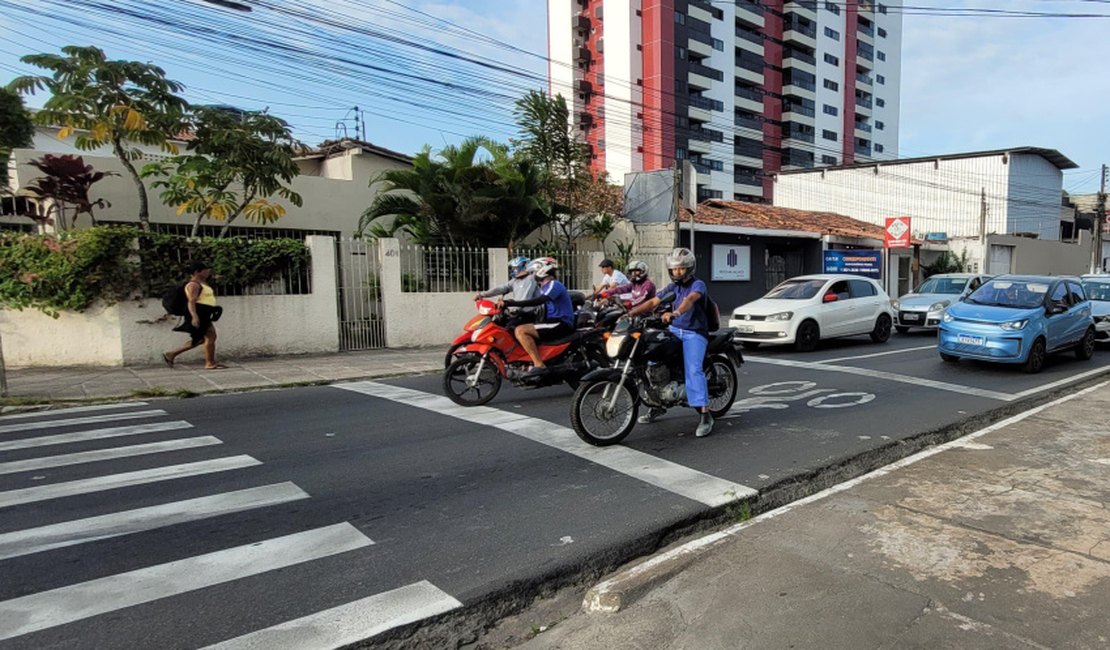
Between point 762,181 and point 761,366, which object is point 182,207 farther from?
point 762,181

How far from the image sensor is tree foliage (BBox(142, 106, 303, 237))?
11.9 meters

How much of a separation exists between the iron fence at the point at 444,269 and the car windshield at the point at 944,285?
11820 millimetres

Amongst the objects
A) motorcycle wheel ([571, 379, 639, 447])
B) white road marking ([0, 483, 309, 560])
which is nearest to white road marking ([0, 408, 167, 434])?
A: white road marking ([0, 483, 309, 560])

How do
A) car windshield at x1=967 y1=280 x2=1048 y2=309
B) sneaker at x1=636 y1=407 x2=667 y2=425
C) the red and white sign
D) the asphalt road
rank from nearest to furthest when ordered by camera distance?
the asphalt road
sneaker at x1=636 y1=407 x2=667 y2=425
car windshield at x1=967 y1=280 x2=1048 y2=309
the red and white sign

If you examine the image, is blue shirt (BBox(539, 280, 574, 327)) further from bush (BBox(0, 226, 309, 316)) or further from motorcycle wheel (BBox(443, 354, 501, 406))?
bush (BBox(0, 226, 309, 316))

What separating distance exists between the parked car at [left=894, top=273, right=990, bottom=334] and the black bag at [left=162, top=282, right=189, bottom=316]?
50.3 feet

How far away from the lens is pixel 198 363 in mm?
11273

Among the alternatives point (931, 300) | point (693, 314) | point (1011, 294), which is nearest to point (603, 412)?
point (693, 314)

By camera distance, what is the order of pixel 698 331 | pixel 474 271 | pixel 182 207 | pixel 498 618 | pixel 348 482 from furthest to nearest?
pixel 474 271
pixel 182 207
pixel 698 331
pixel 348 482
pixel 498 618

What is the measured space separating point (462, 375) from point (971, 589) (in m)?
5.61

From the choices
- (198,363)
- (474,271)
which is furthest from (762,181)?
(198,363)

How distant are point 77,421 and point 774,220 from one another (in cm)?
2261

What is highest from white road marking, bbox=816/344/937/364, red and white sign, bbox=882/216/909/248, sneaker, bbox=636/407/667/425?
red and white sign, bbox=882/216/909/248

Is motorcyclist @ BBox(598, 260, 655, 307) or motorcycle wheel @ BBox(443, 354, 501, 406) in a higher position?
motorcyclist @ BBox(598, 260, 655, 307)
